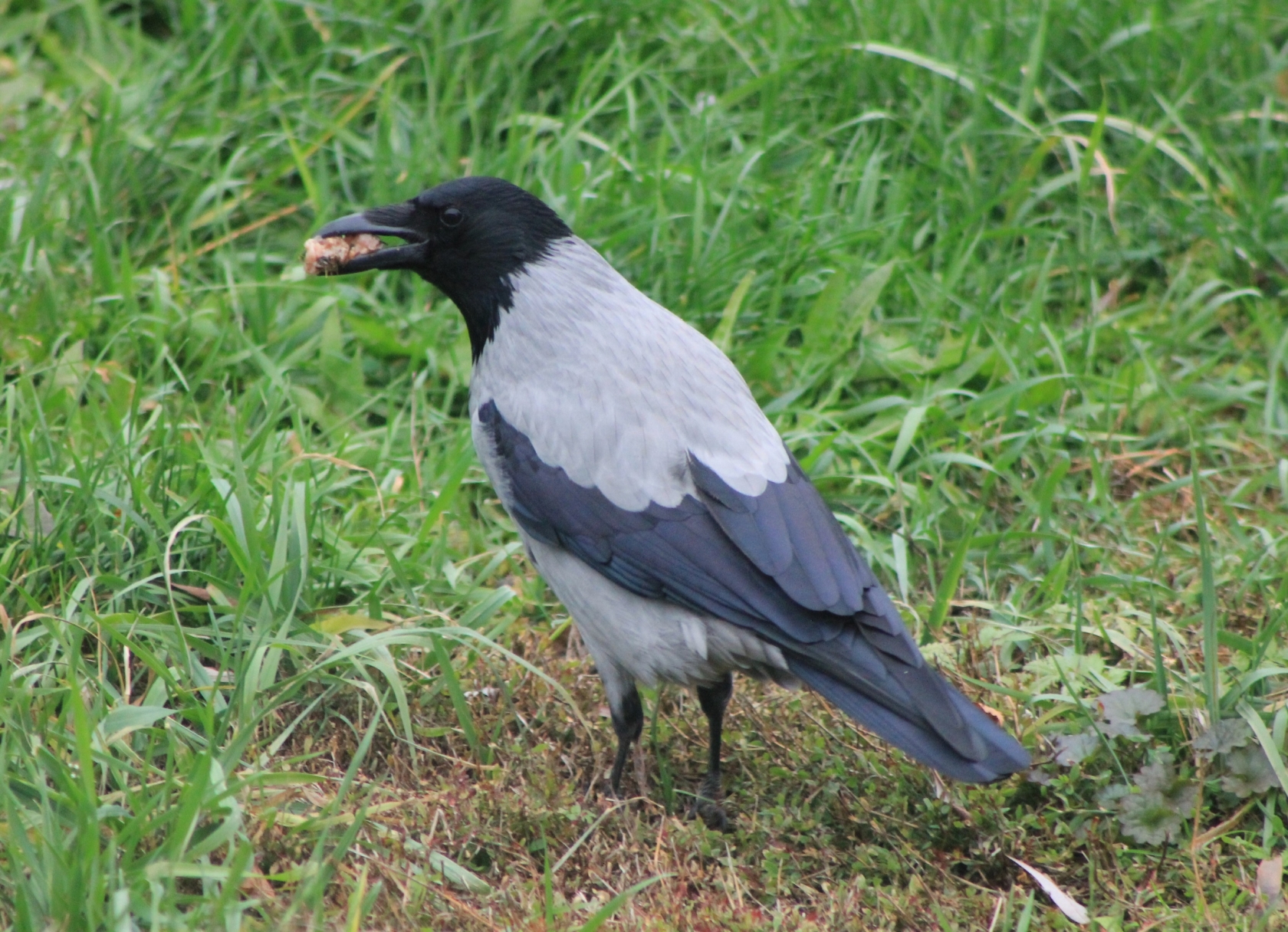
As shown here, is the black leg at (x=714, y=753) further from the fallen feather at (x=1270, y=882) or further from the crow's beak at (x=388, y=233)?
the crow's beak at (x=388, y=233)

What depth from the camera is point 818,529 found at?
337 cm

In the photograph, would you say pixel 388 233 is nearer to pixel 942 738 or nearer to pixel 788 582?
pixel 788 582

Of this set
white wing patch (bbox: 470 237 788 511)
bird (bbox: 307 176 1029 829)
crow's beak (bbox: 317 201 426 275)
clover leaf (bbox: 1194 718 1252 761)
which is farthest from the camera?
crow's beak (bbox: 317 201 426 275)

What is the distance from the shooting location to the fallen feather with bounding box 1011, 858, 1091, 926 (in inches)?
122

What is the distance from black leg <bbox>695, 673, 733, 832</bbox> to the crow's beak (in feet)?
4.53

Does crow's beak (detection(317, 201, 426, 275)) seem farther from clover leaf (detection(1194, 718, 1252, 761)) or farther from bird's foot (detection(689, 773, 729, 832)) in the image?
clover leaf (detection(1194, 718, 1252, 761))

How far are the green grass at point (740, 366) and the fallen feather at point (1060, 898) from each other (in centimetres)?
5

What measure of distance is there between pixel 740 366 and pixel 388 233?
1386 millimetres

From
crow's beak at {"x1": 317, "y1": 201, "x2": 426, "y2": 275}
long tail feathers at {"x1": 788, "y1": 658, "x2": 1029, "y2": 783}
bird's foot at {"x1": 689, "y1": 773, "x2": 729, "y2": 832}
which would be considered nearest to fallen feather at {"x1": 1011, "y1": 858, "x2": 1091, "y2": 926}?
long tail feathers at {"x1": 788, "y1": 658, "x2": 1029, "y2": 783}

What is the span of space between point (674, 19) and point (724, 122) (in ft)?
2.30

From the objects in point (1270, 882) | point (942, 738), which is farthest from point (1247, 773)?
point (942, 738)

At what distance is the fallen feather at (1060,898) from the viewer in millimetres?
3092

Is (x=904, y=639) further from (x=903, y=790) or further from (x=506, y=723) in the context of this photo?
(x=506, y=723)

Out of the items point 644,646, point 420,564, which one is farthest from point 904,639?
point 420,564
